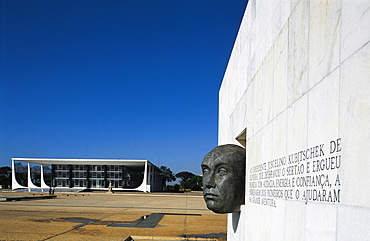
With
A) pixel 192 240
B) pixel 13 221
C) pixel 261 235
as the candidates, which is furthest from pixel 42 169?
pixel 261 235

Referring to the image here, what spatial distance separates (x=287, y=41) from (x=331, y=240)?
2402 millimetres

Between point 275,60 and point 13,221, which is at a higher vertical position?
point 275,60

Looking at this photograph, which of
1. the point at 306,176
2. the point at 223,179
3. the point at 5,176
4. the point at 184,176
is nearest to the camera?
the point at 306,176

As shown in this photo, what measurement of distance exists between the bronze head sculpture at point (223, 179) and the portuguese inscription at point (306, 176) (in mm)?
1458

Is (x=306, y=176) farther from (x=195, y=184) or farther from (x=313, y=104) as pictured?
(x=195, y=184)

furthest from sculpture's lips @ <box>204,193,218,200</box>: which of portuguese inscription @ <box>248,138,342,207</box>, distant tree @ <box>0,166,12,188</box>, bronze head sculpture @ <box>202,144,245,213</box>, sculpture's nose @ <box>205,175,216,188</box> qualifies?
distant tree @ <box>0,166,12,188</box>

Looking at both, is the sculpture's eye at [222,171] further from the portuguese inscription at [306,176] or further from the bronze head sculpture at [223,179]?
the portuguese inscription at [306,176]

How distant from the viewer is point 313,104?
11.5 feet

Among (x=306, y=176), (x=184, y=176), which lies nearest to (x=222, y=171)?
(x=306, y=176)

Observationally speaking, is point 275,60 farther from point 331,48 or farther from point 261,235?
point 261,235

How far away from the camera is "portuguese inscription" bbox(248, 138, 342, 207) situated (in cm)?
292

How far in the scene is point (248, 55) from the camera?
7176 millimetres

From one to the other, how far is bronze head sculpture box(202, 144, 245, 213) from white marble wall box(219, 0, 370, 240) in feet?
1.86

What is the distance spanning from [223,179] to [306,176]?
3.33 meters
